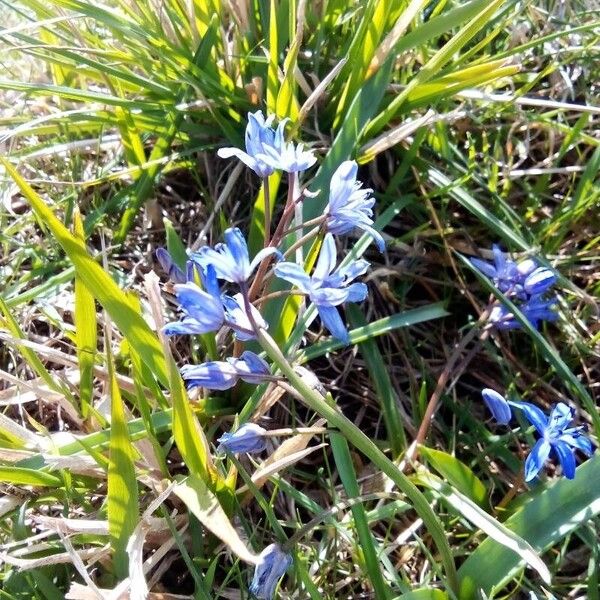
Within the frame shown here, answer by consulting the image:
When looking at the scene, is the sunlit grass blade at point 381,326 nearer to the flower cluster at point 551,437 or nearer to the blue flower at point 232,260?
the flower cluster at point 551,437

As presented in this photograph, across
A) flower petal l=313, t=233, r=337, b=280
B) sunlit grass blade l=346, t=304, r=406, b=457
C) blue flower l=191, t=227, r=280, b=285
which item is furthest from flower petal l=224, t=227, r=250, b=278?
sunlit grass blade l=346, t=304, r=406, b=457

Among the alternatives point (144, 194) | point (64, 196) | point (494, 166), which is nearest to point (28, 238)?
point (64, 196)

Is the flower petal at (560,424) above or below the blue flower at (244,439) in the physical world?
below

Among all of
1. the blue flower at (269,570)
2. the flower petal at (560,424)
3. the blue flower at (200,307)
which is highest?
the blue flower at (200,307)

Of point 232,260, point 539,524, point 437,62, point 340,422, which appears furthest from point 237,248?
point 437,62

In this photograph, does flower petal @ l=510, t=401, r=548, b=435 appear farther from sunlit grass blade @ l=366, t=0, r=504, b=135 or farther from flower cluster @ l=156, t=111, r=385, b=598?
sunlit grass blade @ l=366, t=0, r=504, b=135

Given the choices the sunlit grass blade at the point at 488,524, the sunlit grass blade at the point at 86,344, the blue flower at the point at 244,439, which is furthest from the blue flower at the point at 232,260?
the sunlit grass blade at the point at 488,524

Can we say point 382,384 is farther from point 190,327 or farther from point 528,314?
point 190,327
